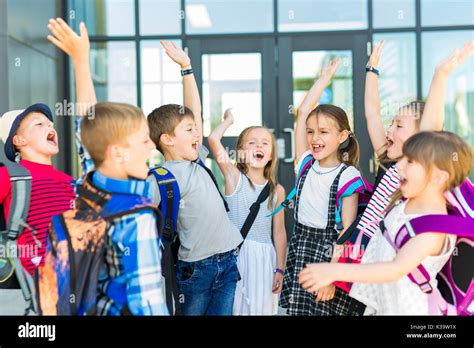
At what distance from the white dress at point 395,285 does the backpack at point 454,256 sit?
0.02 meters

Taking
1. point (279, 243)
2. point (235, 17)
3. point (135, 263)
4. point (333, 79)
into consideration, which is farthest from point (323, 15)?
point (135, 263)

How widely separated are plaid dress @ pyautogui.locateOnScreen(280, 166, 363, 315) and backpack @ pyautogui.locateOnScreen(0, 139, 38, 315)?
108 cm

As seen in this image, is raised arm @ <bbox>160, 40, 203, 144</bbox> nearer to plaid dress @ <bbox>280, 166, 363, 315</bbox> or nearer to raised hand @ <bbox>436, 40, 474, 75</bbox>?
plaid dress @ <bbox>280, 166, 363, 315</bbox>

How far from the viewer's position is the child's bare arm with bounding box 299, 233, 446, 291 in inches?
73.5

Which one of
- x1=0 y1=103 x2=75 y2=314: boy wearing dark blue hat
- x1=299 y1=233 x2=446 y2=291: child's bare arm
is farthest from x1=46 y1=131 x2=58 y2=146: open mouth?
x1=299 y1=233 x2=446 y2=291: child's bare arm

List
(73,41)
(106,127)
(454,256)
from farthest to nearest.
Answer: (454,256) < (73,41) < (106,127)

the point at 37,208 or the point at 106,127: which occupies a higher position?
the point at 106,127

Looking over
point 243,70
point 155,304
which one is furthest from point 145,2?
point 155,304

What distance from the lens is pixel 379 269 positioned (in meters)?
1.92

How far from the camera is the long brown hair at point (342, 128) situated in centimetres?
260

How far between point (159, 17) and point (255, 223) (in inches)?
152

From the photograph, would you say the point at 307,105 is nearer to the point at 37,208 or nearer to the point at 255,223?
the point at 255,223

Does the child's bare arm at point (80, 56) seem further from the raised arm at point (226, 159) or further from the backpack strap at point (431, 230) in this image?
the backpack strap at point (431, 230)

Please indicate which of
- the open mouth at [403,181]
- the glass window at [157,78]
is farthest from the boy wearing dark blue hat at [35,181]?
the glass window at [157,78]
